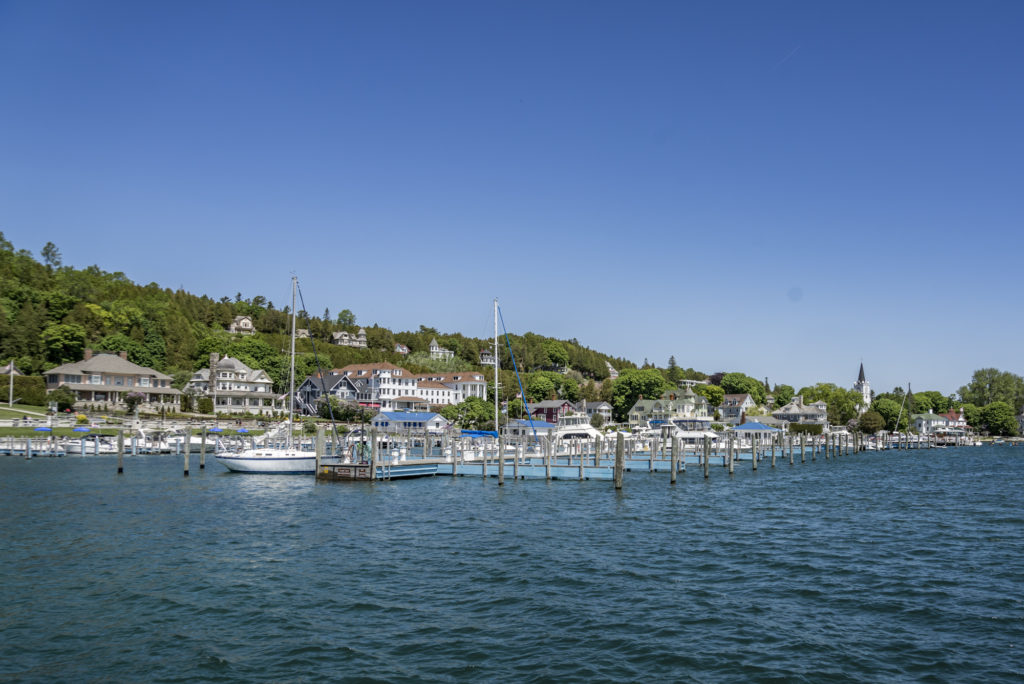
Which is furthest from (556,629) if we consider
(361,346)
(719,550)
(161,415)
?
(361,346)

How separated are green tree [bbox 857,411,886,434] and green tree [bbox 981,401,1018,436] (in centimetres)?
3692

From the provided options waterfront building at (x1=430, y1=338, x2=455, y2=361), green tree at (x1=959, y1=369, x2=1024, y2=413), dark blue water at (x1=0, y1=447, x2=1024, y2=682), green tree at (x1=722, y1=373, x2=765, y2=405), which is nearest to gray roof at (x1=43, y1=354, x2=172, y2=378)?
dark blue water at (x1=0, y1=447, x2=1024, y2=682)


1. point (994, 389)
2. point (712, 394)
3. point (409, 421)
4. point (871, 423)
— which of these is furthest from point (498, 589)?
point (994, 389)

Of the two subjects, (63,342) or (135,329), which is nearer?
(63,342)

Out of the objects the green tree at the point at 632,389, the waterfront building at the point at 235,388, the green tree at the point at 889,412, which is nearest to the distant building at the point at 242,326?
the waterfront building at the point at 235,388

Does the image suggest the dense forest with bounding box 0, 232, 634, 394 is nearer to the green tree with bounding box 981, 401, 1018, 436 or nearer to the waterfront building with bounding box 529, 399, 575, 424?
the waterfront building with bounding box 529, 399, 575, 424

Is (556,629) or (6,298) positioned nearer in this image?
(556,629)

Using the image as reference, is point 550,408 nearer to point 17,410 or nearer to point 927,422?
point 17,410

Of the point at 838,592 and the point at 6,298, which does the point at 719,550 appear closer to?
the point at 838,592

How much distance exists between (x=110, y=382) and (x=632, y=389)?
90633mm

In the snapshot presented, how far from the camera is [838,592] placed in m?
19.9

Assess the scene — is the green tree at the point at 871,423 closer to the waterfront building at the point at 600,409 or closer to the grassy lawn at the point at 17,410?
the waterfront building at the point at 600,409

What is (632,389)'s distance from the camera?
5531 inches

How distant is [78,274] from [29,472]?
386ft
